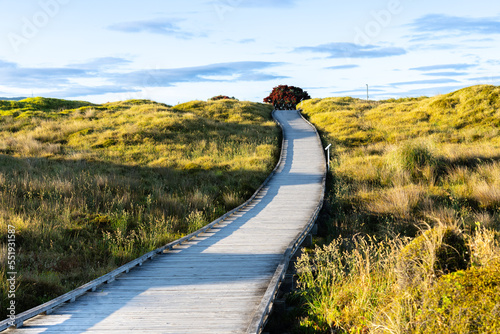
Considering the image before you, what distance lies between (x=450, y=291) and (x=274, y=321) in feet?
9.06

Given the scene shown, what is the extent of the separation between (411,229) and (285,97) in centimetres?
4878

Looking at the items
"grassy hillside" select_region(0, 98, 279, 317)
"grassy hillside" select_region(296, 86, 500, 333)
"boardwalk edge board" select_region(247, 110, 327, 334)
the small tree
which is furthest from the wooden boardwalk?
the small tree

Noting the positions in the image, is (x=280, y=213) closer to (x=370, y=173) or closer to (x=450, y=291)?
(x=370, y=173)

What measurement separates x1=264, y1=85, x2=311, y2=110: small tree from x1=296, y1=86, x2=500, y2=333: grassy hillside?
25.8 metres

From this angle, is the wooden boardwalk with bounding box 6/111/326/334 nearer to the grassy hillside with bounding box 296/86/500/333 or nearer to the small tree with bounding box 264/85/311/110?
the grassy hillside with bounding box 296/86/500/333

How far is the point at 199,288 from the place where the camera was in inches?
242

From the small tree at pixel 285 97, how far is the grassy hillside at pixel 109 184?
27.0m

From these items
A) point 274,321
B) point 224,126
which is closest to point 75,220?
point 274,321

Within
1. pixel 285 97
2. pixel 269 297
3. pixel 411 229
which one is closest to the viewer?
pixel 269 297

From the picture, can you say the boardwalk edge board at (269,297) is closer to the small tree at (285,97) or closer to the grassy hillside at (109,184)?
the grassy hillside at (109,184)

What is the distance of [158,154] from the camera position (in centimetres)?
2131

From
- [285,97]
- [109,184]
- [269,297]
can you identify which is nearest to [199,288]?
[269,297]

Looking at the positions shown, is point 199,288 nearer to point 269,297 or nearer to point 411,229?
point 269,297

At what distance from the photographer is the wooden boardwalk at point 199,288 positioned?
4.95 metres
